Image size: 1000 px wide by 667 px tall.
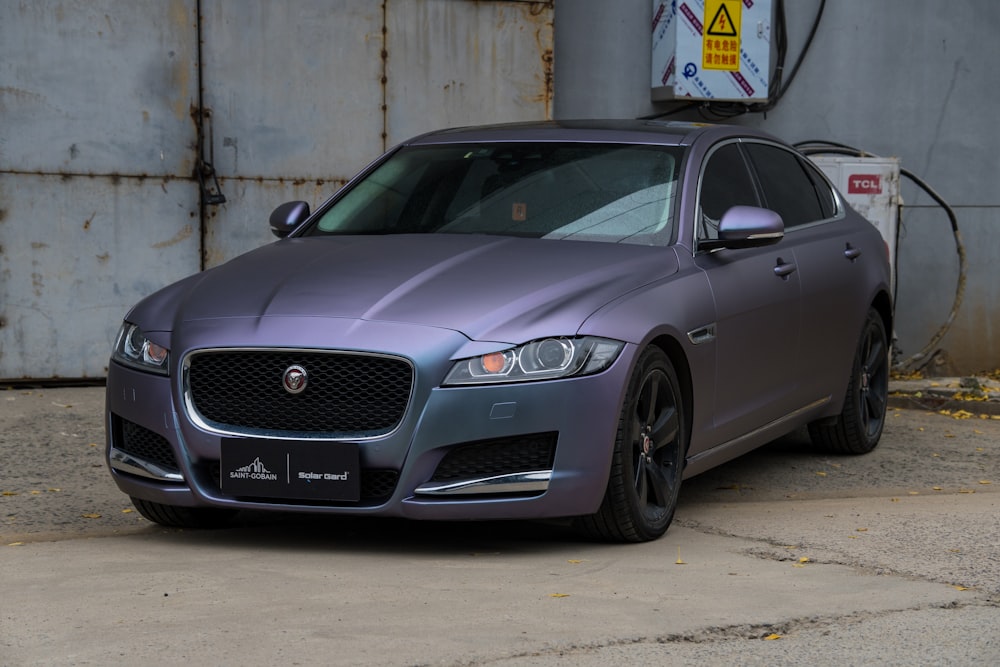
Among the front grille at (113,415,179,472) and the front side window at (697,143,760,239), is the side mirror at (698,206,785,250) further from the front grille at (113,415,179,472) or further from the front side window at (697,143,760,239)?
the front grille at (113,415,179,472)

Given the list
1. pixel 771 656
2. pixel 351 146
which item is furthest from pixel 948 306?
pixel 771 656

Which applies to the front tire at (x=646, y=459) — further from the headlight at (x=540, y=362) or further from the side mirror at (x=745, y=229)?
the side mirror at (x=745, y=229)

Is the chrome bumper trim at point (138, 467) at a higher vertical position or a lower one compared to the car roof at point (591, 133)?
lower

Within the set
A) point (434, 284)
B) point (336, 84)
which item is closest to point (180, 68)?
point (336, 84)

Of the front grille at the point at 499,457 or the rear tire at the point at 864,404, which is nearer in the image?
the front grille at the point at 499,457

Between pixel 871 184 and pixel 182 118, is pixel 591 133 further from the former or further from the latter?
pixel 871 184

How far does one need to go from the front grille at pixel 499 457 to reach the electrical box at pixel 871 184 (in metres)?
6.54

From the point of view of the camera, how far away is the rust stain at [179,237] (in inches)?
393

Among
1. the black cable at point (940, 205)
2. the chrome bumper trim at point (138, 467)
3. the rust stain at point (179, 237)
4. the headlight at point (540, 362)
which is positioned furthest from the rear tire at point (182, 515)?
the black cable at point (940, 205)

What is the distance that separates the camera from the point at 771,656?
13.5ft

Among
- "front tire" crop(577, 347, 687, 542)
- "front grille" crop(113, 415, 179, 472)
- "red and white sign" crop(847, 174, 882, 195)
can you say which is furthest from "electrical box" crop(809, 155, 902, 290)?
"front grille" crop(113, 415, 179, 472)

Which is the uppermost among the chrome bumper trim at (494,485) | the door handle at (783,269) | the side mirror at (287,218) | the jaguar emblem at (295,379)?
the side mirror at (287,218)

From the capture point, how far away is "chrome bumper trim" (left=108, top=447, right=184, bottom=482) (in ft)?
17.8

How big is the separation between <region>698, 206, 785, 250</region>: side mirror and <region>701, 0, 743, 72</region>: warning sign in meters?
5.26
